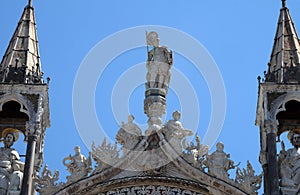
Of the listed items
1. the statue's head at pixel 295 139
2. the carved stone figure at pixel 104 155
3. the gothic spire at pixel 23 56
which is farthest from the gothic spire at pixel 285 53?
the gothic spire at pixel 23 56

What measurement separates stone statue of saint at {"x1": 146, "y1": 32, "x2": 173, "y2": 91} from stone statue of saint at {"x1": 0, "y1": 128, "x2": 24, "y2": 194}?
3.07 metres

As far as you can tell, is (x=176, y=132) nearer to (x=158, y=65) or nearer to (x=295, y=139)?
(x=158, y=65)

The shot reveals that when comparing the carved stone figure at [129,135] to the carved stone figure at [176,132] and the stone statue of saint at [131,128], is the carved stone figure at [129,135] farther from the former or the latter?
the carved stone figure at [176,132]

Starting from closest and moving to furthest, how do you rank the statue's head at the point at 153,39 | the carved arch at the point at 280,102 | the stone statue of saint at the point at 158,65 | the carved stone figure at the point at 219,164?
the carved stone figure at the point at 219,164, the carved arch at the point at 280,102, the stone statue of saint at the point at 158,65, the statue's head at the point at 153,39

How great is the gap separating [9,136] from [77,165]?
1630 millimetres

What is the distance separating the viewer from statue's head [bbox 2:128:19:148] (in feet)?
83.4

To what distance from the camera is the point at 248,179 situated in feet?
80.1

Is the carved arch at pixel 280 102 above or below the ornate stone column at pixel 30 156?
above

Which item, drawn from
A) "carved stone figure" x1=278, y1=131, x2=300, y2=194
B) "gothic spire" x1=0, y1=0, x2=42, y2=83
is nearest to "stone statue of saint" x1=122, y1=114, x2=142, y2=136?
"gothic spire" x1=0, y1=0, x2=42, y2=83

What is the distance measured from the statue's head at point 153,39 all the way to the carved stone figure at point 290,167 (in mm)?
3490

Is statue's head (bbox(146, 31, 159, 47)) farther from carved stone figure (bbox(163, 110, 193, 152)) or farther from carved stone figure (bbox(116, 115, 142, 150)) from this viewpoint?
carved stone figure (bbox(116, 115, 142, 150))

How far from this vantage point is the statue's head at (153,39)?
26.8m

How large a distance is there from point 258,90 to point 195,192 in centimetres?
271

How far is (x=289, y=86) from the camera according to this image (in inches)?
1005
